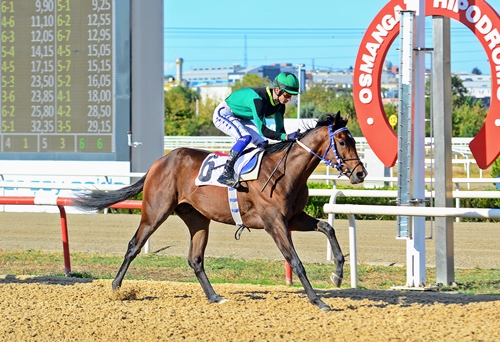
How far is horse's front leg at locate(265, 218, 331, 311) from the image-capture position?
495cm

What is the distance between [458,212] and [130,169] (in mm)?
6940

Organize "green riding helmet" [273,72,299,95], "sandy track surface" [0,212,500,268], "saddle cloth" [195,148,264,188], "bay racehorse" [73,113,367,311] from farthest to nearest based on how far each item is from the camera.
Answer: "sandy track surface" [0,212,500,268]
"saddle cloth" [195,148,264,188]
"green riding helmet" [273,72,299,95]
"bay racehorse" [73,113,367,311]

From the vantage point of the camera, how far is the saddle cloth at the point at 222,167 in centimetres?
533

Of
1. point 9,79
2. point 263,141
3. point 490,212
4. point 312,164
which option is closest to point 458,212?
point 490,212

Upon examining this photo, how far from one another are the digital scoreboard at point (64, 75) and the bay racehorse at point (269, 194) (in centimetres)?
548

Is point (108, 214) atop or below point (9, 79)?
below

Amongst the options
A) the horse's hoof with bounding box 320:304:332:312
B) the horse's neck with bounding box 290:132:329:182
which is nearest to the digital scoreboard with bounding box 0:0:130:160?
the horse's neck with bounding box 290:132:329:182

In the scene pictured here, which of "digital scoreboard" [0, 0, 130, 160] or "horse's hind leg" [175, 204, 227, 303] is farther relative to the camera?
"digital scoreboard" [0, 0, 130, 160]

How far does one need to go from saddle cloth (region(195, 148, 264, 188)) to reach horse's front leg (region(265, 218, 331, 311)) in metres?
0.40

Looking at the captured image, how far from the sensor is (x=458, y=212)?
5410 mm

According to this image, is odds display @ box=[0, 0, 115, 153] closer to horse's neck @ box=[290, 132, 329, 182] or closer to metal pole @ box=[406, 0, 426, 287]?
metal pole @ box=[406, 0, 426, 287]

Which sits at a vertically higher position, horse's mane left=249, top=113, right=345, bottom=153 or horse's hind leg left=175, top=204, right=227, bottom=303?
horse's mane left=249, top=113, right=345, bottom=153

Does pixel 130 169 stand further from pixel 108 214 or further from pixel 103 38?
pixel 103 38

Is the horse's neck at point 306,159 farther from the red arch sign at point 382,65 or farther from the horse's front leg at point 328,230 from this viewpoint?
the red arch sign at point 382,65
